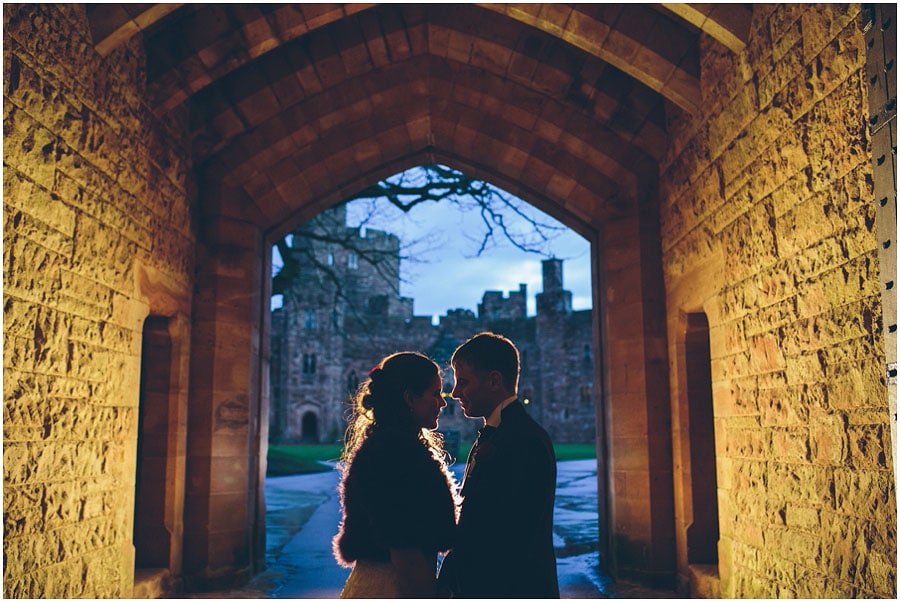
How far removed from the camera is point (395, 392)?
92.4 inches

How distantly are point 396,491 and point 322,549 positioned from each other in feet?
19.2

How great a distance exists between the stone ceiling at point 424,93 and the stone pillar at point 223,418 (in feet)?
1.68

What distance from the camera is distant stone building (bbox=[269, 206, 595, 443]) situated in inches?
1384

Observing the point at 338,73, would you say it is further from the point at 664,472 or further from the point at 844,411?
the point at 844,411

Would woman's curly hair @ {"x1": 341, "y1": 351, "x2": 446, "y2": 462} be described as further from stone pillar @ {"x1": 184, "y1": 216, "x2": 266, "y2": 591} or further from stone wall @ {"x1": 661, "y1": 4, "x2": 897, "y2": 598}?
stone pillar @ {"x1": 184, "y1": 216, "x2": 266, "y2": 591}

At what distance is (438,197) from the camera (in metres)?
11.1

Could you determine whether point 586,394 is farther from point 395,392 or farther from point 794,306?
point 395,392

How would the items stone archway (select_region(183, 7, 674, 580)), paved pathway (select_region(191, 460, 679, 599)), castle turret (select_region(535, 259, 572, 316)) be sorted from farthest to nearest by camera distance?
castle turret (select_region(535, 259, 572, 316)), stone archway (select_region(183, 7, 674, 580)), paved pathway (select_region(191, 460, 679, 599))

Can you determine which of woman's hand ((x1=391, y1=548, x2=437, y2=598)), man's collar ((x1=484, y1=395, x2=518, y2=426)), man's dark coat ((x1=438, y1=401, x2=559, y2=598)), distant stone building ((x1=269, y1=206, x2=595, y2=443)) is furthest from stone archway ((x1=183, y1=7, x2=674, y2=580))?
distant stone building ((x1=269, y1=206, x2=595, y2=443))

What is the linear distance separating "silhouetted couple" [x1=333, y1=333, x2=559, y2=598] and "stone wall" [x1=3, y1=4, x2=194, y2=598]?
1.81m

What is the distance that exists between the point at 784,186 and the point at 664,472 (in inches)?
113

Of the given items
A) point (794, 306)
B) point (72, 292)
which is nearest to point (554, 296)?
point (794, 306)

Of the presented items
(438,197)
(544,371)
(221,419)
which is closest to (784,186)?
(221,419)

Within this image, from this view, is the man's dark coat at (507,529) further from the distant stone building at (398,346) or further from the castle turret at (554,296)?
the castle turret at (554,296)
